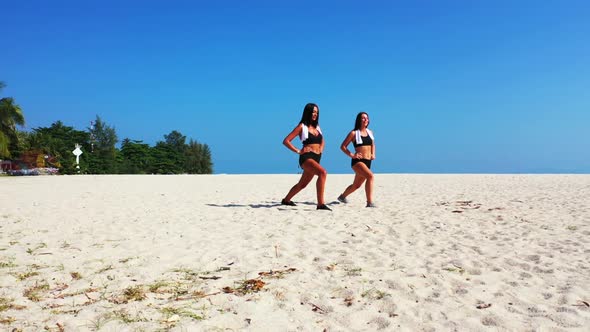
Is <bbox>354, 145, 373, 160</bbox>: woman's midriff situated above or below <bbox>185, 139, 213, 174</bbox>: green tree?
below

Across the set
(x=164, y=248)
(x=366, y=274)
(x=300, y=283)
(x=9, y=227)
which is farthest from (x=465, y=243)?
(x=9, y=227)

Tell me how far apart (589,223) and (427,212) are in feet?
9.10

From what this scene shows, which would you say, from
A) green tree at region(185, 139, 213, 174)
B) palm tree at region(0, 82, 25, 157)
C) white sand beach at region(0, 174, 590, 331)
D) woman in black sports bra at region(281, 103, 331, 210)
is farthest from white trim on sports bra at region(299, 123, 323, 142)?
green tree at region(185, 139, 213, 174)

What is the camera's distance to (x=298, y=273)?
4191 mm

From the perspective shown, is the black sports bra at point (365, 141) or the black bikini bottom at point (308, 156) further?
the black sports bra at point (365, 141)

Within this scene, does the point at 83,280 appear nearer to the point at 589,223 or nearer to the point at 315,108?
the point at 315,108

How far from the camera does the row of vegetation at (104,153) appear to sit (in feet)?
139

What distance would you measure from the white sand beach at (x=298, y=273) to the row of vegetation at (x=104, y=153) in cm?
3740

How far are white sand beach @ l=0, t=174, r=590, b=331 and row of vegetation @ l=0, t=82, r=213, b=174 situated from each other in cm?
3740

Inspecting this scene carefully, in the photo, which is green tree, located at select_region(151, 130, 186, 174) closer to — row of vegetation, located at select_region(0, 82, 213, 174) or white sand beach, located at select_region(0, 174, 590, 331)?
row of vegetation, located at select_region(0, 82, 213, 174)

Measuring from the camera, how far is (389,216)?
7977mm

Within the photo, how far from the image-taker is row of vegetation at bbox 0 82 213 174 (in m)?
42.3

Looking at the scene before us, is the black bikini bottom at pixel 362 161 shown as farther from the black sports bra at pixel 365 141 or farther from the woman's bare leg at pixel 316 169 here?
the woman's bare leg at pixel 316 169

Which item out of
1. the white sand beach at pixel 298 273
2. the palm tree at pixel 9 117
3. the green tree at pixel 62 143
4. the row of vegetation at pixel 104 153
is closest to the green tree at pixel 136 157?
the row of vegetation at pixel 104 153
